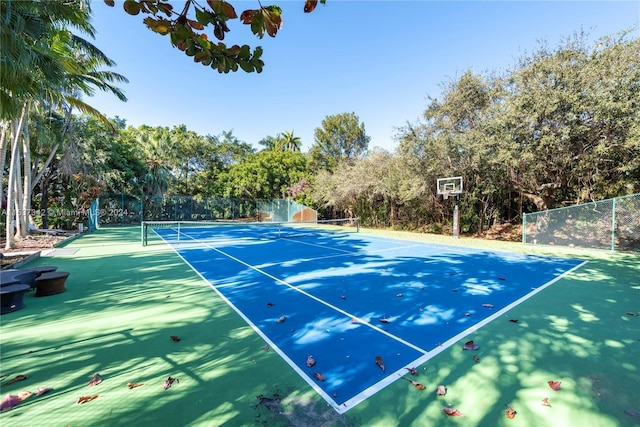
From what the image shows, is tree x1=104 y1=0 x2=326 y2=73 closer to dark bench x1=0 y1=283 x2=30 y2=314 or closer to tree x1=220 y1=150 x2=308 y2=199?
dark bench x1=0 y1=283 x2=30 y2=314

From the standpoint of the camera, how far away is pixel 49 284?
5.24m

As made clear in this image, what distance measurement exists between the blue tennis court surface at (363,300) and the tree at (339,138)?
25.7m

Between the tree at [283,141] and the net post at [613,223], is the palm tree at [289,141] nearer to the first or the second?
the tree at [283,141]

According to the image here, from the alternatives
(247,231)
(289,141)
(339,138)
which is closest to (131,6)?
(247,231)

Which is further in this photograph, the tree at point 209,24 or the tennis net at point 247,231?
the tennis net at point 247,231


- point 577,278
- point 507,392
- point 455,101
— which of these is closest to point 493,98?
point 455,101

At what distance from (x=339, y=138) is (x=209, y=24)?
112 feet

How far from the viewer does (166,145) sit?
937 inches

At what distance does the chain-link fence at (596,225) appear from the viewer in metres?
10.0

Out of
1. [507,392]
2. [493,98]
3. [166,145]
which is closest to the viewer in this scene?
[507,392]

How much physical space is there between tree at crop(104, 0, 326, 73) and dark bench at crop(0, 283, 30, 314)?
16.9 ft

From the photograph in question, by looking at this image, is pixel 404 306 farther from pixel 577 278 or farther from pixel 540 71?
pixel 540 71

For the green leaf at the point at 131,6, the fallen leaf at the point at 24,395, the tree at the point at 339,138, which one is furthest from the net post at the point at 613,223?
the tree at the point at 339,138

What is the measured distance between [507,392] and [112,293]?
6.43 metres
